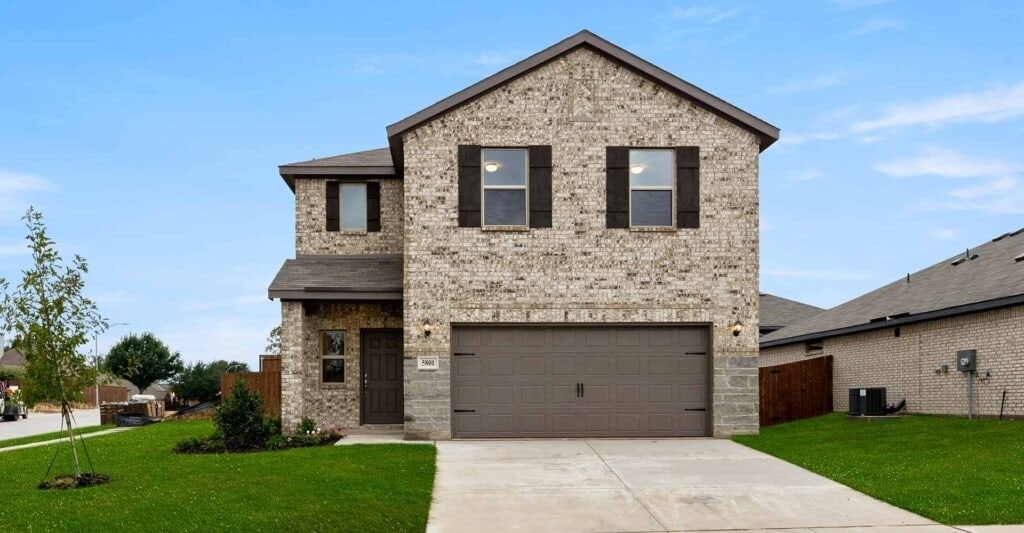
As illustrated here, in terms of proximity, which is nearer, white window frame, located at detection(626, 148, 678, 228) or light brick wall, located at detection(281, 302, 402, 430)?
white window frame, located at detection(626, 148, 678, 228)

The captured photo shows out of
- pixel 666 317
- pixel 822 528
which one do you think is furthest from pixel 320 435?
pixel 822 528

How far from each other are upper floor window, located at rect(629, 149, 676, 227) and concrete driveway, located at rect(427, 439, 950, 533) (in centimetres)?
457

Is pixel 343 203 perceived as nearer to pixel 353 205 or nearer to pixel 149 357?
pixel 353 205

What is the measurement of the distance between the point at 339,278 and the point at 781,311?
21.9 meters

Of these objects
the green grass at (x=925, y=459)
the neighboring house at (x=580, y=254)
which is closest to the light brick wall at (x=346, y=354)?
the neighboring house at (x=580, y=254)

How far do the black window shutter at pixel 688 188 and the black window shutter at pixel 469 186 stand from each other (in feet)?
12.7

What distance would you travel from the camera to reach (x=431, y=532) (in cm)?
971

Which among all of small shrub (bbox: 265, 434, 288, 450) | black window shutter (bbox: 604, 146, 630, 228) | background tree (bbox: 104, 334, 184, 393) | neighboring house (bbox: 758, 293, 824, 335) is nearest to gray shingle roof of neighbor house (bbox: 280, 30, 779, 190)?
black window shutter (bbox: 604, 146, 630, 228)

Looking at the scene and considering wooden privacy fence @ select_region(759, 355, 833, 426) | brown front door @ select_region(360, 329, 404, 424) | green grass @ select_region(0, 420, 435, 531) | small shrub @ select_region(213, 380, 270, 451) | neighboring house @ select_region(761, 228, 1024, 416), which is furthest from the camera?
wooden privacy fence @ select_region(759, 355, 833, 426)

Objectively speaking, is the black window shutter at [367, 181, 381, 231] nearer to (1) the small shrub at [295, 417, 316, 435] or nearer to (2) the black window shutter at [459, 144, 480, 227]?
(2) the black window shutter at [459, 144, 480, 227]

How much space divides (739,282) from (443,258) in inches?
225

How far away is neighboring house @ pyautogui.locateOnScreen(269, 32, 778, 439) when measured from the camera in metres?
17.7

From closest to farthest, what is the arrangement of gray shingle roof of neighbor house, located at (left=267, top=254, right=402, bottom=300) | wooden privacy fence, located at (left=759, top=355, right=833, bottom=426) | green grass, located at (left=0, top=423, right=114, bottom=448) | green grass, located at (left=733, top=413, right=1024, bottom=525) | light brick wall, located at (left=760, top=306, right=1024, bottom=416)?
green grass, located at (left=733, top=413, right=1024, bottom=525)
gray shingle roof of neighbor house, located at (left=267, top=254, right=402, bottom=300)
light brick wall, located at (left=760, top=306, right=1024, bottom=416)
green grass, located at (left=0, top=423, right=114, bottom=448)
wooden privacy fence, located at (left=759, top=355, right=833, bottom=426)

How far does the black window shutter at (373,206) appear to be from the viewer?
20672mm
